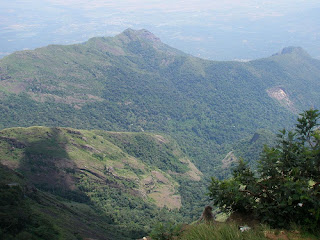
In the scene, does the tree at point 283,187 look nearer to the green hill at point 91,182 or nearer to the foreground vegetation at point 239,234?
the foreground vegetation at point 239,234

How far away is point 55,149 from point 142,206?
117 ft

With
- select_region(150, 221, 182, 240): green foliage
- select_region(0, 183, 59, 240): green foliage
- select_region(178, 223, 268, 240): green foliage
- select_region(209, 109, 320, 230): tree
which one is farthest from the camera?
select_region(0, 183, 59, 240): green foliage

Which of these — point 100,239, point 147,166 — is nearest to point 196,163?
point 147,166

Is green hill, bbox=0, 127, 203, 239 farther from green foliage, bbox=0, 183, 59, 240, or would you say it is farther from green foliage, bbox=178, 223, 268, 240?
green foliage, bbox=178, 223, 268, 240

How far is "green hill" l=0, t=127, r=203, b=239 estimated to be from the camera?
2287 inches

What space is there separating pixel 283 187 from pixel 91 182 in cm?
8659

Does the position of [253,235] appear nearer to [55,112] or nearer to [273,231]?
[273,231]

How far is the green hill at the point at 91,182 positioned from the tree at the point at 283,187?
33.0 metres

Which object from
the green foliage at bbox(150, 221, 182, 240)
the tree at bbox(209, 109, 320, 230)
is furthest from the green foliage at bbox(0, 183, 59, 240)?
the tree at bbox(209, 109, 320, 230)

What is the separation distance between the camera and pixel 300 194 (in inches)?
570

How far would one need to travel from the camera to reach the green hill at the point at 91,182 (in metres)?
58.1

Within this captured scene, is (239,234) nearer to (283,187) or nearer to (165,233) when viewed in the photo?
(283,187)

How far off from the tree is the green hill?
3299 cm

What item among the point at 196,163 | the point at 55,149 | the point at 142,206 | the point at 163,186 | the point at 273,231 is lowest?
the point at 196,163
